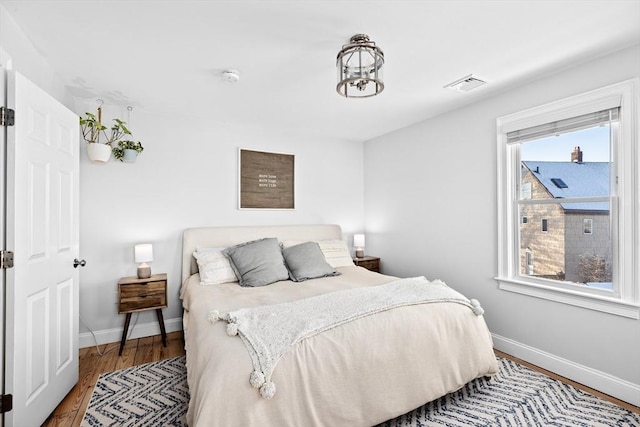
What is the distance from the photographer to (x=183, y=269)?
11.4 feet

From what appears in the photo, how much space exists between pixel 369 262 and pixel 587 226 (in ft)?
7.88

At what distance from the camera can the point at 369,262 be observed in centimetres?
433

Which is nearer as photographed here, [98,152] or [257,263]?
[98,152]

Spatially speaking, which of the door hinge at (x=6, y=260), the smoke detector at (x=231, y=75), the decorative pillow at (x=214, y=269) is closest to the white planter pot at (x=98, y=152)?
the decorative pillow at (x=214, y=269)

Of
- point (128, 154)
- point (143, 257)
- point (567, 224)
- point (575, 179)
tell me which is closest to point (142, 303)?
point (143, 257)

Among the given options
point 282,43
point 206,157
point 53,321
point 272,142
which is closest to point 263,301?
point 53,321

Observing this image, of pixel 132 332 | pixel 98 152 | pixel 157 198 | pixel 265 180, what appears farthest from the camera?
pixel 265 180

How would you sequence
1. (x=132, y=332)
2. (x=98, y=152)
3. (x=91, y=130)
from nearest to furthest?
(x=98, y=152) < (x=91, y=130) < (x=132, y=332)

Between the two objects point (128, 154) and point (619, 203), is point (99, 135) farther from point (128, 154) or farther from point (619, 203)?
point (619, 203)

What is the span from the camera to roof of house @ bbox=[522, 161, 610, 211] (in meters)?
2.40

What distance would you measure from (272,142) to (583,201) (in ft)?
10.8

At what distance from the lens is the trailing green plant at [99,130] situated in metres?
2.89

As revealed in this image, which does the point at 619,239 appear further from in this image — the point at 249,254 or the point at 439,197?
the point at 249,254

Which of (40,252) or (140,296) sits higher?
(40,252)
